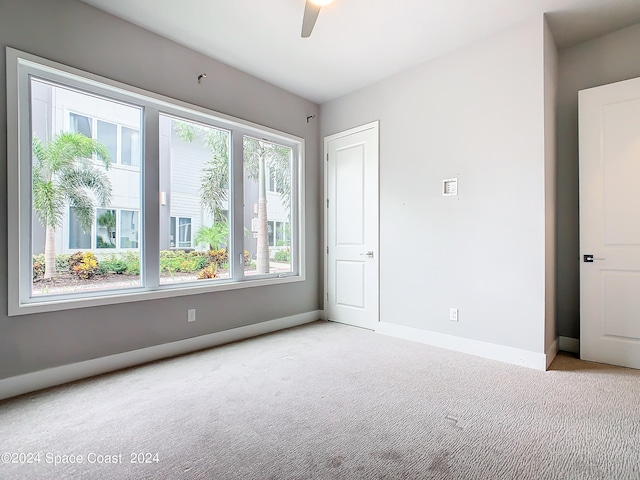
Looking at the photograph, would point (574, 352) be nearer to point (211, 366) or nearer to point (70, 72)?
point (211, 366)

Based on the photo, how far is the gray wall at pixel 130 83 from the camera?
→ 2332mm

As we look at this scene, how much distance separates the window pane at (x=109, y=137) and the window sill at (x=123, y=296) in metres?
1.18

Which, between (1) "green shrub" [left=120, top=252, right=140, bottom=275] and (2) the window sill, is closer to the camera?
(2) the window sill

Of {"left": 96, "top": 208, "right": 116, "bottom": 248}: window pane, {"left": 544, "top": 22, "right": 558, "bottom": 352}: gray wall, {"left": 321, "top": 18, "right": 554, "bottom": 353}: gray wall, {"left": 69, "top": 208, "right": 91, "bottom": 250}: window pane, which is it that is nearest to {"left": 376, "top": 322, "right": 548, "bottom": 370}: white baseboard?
{"left": 321, "top": 18, "right": 554, "bottom": 353}: gray wall

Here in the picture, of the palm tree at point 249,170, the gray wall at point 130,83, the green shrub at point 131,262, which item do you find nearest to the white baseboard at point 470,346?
the gray wall at point 130,83

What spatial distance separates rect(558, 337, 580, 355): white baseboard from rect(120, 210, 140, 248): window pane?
424cm

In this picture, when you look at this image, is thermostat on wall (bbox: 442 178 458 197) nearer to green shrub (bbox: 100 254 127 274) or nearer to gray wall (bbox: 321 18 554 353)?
gray wall (bbox: 321 18 554 353)

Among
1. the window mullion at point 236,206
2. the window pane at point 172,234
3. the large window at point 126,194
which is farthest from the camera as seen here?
the window mullion at point 236,206

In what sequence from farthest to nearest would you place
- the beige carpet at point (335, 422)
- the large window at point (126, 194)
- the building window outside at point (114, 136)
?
the building window outside at point (114, 136) → the large window at point (126, 194) → the beige carpet at point (335, 422)

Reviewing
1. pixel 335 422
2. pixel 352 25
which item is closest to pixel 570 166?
pixel 352 25

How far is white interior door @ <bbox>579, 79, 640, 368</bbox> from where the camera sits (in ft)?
9.04

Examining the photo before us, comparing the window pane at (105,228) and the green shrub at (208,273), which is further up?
the window pane at (105,228)

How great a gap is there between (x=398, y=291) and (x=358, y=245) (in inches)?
31.5

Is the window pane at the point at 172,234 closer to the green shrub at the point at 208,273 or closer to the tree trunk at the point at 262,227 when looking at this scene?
the green shrub at the point at 208,273
